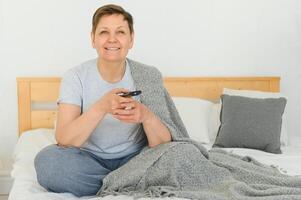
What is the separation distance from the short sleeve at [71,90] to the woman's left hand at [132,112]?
0.59 feet

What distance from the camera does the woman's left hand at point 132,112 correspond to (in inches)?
64.7

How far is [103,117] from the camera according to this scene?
170 cm

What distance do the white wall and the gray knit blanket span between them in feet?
4.46

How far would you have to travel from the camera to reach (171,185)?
159 cm

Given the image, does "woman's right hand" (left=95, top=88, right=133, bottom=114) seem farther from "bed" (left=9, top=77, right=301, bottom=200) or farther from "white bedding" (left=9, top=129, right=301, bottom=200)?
"bed" (left=9, top=77, right=301, bottom=200)

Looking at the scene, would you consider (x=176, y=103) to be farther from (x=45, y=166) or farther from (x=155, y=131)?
(x=45, y=166)

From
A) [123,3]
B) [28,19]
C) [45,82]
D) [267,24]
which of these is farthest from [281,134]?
[28,19]

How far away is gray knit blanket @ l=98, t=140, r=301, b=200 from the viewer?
1.50 meters

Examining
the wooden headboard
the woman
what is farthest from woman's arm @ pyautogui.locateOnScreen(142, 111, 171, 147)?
the wooden headboard

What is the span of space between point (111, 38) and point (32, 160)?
0.74 metres

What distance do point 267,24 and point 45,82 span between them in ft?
4.79

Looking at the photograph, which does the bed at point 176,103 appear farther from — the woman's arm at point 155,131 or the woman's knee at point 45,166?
the woman's arm at point 155,131

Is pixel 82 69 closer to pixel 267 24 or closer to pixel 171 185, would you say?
pixel 171 185

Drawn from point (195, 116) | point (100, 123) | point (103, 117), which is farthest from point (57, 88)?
point (103, 117)
